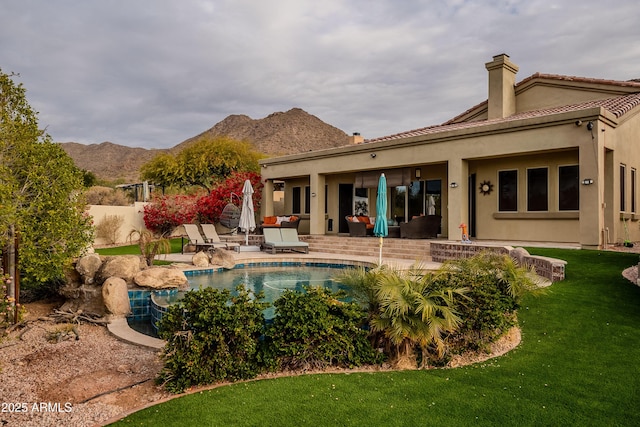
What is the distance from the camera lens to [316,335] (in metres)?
4.75

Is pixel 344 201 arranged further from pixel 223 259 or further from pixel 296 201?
pixel 223 259

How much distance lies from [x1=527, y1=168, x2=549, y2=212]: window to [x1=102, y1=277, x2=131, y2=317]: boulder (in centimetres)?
1209

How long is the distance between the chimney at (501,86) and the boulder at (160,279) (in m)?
14.1

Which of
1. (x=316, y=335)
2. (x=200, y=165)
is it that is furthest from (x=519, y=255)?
(x=200, y=165)

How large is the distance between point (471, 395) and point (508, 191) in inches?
465

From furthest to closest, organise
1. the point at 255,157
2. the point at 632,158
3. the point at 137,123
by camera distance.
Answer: the point at 137,123 < the point at 255,157 < the point at 632,158

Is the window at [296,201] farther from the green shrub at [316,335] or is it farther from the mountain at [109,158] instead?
the mountain at [109,158]

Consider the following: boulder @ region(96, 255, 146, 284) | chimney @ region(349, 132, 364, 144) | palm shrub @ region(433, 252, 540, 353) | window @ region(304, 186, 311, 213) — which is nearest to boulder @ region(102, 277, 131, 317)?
boulder @ region(96, 255, 146, 284)

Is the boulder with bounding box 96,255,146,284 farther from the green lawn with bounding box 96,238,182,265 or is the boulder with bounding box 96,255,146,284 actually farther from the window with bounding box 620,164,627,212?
the window with bounding box 620,164,627,212

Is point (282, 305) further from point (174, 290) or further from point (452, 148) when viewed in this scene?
point (452, 148)

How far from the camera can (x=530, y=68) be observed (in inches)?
903

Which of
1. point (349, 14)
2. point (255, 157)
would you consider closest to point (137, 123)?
point (255, 157)

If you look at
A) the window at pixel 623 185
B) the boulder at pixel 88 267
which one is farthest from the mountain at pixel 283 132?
the boulder at pixel 88 267

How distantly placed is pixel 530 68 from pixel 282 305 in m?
23.2
